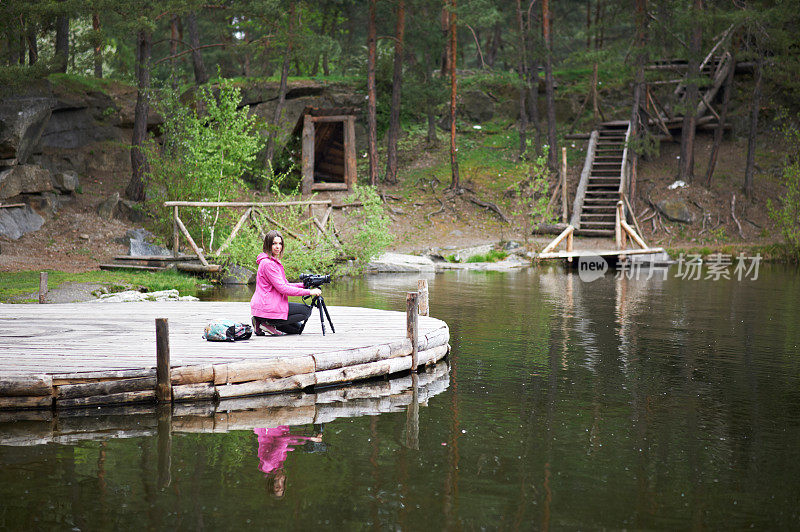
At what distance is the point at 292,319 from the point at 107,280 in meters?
8.27

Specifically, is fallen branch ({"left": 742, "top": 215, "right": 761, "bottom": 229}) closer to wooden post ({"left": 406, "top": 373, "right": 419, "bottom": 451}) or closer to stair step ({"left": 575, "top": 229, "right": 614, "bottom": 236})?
stair step ({"left": 575, "top": 229, "right": 614, "bottom": 236})

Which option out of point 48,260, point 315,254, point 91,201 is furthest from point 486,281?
point 91,201

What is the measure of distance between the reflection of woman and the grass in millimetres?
9159

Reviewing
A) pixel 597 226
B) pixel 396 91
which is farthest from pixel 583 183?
pixel 396 91

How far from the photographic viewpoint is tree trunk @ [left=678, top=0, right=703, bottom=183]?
30.8m

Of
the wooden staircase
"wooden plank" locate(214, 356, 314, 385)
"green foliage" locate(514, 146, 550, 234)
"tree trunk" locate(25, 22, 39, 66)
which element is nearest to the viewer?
"wooden plank" locate(214, 356, 314, 385)

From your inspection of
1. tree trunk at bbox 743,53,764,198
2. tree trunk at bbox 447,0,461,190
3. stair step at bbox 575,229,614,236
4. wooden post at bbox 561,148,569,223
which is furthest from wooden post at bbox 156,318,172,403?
tree trunk at bbox 743,53,764,198

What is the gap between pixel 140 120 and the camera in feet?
86.6

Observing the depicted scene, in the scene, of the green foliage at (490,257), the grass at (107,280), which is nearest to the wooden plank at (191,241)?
the grass at (107,280)

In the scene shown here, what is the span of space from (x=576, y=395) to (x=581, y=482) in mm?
2887

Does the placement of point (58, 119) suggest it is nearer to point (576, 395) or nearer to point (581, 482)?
point (576, 395)

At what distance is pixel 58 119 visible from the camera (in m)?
28.1

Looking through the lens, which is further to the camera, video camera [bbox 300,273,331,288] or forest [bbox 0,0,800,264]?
forest [bbox 0,0,800,264]

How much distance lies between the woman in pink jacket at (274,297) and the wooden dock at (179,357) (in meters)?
0.27
